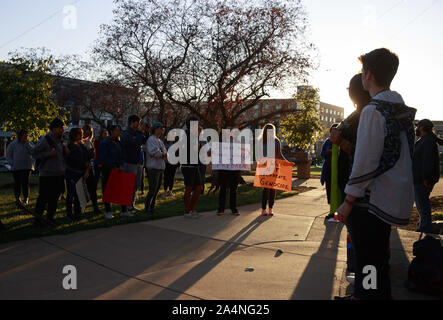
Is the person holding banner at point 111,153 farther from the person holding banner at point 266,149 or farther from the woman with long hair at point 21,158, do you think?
the woman with long hair at point 21,158

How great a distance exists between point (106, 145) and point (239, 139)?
693 centimetres

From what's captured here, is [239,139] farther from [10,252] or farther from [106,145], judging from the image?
[10,252]

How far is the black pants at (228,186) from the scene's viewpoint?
7773 millimetres

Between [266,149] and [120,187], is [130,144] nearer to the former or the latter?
[120,187]

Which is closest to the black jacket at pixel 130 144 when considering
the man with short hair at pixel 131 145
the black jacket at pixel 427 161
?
the man with short hair at pixel 131 145

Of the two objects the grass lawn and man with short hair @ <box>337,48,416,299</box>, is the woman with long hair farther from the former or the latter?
man with short hair @ <box>337,48,416,299</box>

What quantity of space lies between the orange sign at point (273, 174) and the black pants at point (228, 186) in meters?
0.47

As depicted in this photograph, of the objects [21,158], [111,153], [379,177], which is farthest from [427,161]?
[21,158]

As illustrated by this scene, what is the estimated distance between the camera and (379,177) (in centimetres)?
241

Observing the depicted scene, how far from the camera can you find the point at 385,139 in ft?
7.76

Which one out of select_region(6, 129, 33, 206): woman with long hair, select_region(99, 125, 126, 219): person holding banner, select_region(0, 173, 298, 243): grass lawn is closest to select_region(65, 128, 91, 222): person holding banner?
select_region(0, 173, 298, 243): grass lawn

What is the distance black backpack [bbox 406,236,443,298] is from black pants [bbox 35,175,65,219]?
18.3 ft

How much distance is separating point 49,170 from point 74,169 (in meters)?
0.70
